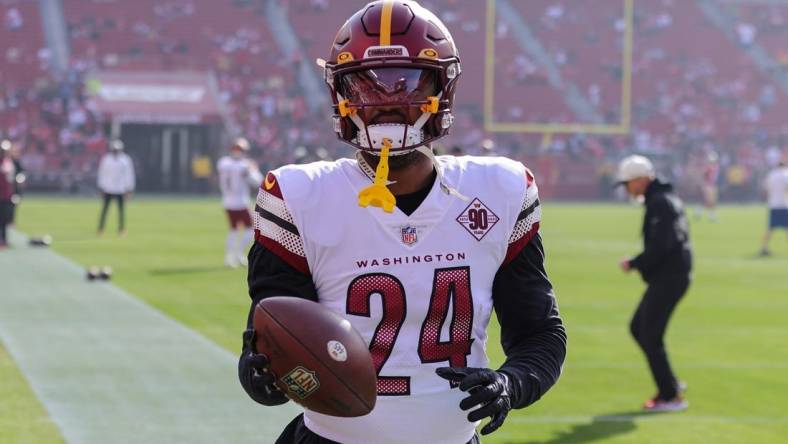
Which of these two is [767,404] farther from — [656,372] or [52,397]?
[52,397]

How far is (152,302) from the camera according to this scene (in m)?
12.7

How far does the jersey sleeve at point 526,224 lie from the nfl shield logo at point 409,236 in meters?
0.24

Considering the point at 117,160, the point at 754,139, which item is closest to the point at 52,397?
the point at 117,160

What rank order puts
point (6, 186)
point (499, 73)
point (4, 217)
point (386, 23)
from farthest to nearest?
point (499, 73) → point (6, 186) → point (4, 217) → point (386, 23)

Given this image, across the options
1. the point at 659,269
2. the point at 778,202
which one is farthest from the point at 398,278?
the point at 778,202

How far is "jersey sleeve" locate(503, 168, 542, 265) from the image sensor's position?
114 inches

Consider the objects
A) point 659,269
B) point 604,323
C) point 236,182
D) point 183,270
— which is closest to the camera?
point 659,269

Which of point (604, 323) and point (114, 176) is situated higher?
point (604, 323)

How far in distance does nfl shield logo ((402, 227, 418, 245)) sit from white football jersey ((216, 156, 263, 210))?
14.0 m

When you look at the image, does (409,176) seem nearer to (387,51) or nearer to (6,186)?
(387,51)

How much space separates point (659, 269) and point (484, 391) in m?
6.10

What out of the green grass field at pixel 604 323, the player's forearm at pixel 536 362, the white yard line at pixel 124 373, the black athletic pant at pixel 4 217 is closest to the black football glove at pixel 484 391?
the player's forearm at pixel 536 362

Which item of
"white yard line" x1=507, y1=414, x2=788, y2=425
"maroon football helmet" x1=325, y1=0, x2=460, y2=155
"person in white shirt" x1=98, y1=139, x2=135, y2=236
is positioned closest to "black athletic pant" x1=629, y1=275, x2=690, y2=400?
"white yard line" x1=507, y1=414, x2=788, y2=425

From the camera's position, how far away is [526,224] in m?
2.92
